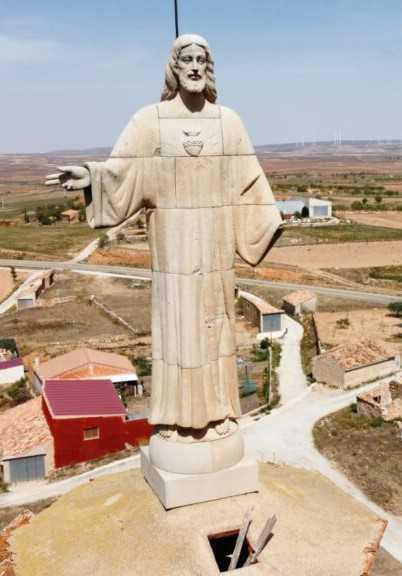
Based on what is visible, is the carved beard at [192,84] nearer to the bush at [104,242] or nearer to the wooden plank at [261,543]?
the wooden plank at [261,543]

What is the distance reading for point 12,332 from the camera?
5181cm

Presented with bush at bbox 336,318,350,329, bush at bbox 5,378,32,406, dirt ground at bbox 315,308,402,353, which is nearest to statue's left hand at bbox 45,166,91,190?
bush at bbox 5,378,32,406

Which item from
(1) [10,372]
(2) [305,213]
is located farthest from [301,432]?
(2) [305,213]

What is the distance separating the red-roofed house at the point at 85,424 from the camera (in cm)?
2764

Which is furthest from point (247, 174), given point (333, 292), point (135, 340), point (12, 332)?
point (333, 292)

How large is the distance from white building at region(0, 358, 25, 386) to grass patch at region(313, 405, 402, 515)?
19.2 metres

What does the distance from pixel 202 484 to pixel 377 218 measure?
11426 cm

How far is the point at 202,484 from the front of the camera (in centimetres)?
1146

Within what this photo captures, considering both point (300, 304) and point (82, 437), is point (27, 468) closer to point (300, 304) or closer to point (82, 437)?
point (82, 437)

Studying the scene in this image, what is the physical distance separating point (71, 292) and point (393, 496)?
47030mm

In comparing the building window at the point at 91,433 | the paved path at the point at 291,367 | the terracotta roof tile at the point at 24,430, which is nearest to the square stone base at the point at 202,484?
the building window at the point at 91,433

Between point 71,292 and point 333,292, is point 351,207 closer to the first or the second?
point 333,292

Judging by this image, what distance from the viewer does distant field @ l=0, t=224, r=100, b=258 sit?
301ft

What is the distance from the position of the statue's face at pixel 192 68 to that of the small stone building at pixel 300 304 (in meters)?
45.8
